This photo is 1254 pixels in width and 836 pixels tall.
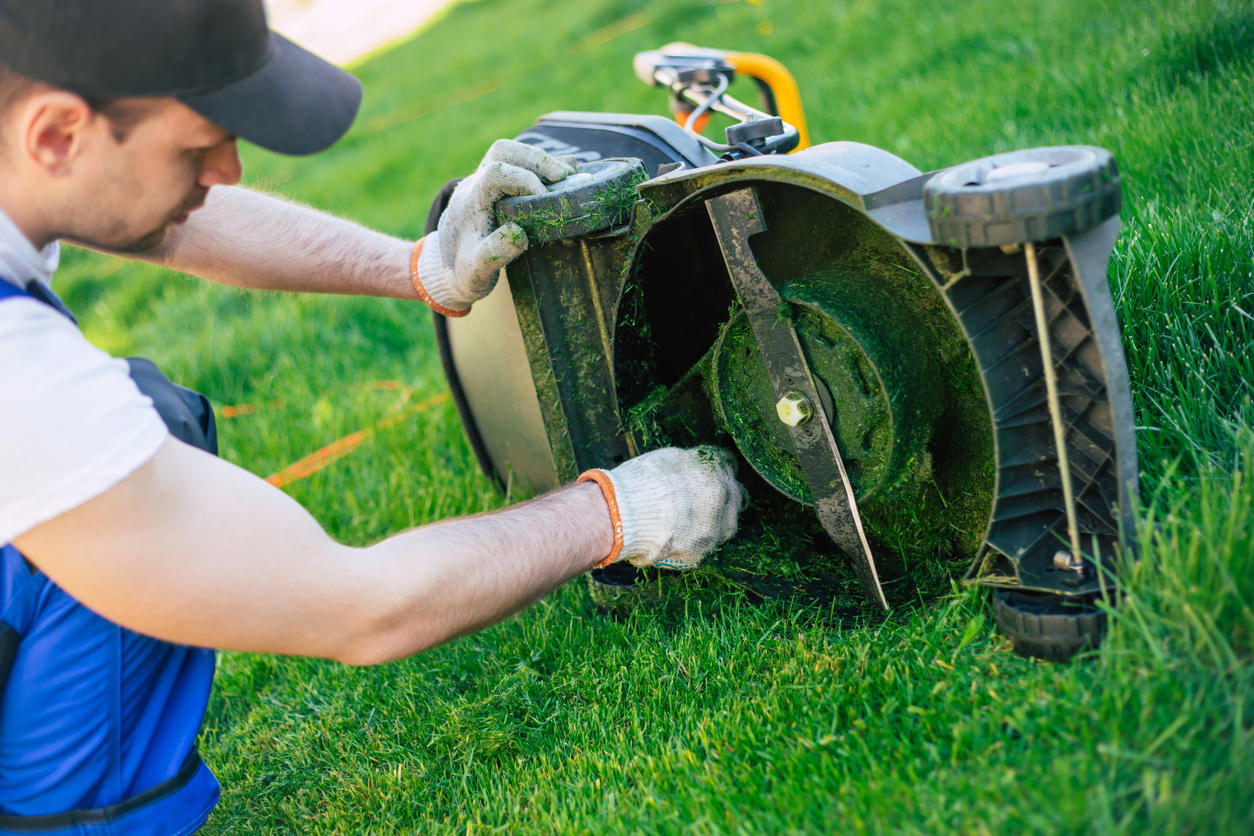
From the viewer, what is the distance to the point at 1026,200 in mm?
1204

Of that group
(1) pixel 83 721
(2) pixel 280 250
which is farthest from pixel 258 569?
(2) pixel 280 250

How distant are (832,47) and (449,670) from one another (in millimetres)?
5063

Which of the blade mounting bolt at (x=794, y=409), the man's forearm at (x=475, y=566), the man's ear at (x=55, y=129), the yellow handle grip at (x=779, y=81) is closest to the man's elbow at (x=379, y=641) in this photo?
the man's forearm at (x=475, y=566)

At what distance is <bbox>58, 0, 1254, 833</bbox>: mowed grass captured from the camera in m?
1.25

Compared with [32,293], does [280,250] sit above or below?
below

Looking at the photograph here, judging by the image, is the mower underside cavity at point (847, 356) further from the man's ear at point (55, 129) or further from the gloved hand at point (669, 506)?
the man's ear at point (55, 129)

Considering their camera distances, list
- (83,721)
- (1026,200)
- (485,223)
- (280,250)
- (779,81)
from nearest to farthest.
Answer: (1026,200)
(83,721)
(485,223)
(280,250)
(779,81)

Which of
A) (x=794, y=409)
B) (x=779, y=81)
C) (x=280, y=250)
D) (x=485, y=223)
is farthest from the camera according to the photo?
(x=779, y=81)

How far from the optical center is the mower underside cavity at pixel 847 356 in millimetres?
1331

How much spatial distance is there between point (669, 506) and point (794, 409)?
1.06 feet

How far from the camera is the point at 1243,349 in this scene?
5.70ft

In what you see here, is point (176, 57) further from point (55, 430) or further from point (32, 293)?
point (55, 430)

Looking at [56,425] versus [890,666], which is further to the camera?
[890,666]

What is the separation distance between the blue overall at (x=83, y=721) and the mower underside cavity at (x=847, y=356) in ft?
2.94
